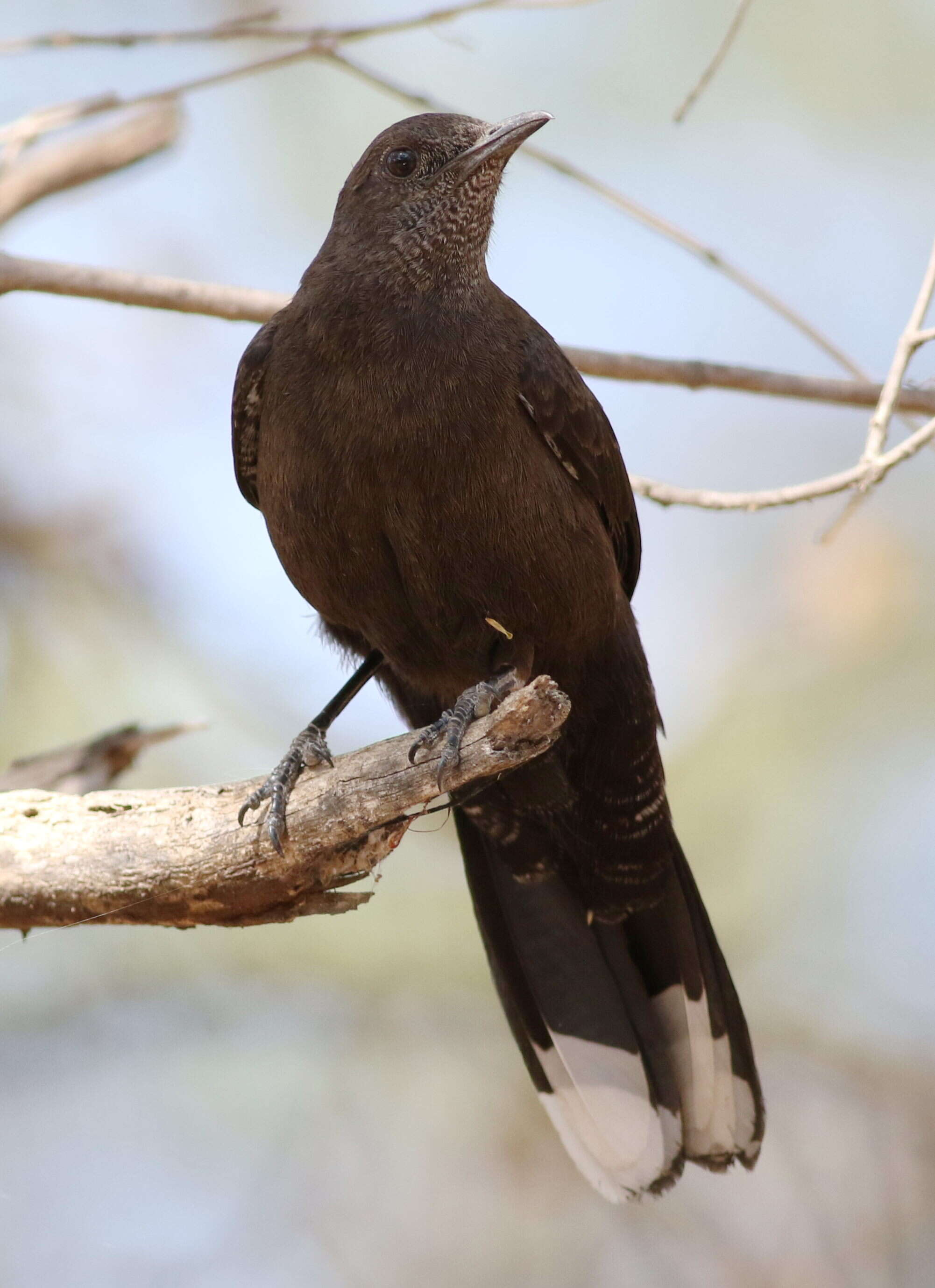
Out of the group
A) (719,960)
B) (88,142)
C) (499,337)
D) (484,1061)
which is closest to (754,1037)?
(484,1061)

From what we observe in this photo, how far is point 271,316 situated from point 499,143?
946 mm

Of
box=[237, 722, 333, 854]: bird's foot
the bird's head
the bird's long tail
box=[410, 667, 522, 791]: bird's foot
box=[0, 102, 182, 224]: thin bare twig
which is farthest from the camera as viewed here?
box=[0, 102, 182, 224]: thin bare twig

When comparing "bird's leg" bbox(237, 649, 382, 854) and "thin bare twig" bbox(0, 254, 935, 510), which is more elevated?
"thin bare twig" bbox(0, 254, 935, 510)

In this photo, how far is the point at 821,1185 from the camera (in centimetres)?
735

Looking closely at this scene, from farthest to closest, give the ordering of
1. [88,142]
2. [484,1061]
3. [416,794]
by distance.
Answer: [484,1061] → [88,142] → [416,794]

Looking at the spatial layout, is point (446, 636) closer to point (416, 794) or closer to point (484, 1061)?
point (416, 794)

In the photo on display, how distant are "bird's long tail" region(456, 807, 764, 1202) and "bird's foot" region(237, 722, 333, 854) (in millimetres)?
798

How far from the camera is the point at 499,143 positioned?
13.8 feet

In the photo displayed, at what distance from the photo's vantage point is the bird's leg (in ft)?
11.9

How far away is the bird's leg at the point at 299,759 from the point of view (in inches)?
143

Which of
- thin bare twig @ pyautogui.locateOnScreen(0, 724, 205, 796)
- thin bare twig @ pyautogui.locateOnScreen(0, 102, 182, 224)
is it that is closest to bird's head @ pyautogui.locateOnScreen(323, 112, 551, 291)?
thin bare twig @ pyautogui.locateOnScreen(0, 724, 205, 796)

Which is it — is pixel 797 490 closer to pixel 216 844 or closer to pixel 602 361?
pixel 602 361

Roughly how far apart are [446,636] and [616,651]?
65 centimetres

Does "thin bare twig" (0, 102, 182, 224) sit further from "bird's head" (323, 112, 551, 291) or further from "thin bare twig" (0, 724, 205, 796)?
"thin bare twig" (0, 724, 205, 796)
